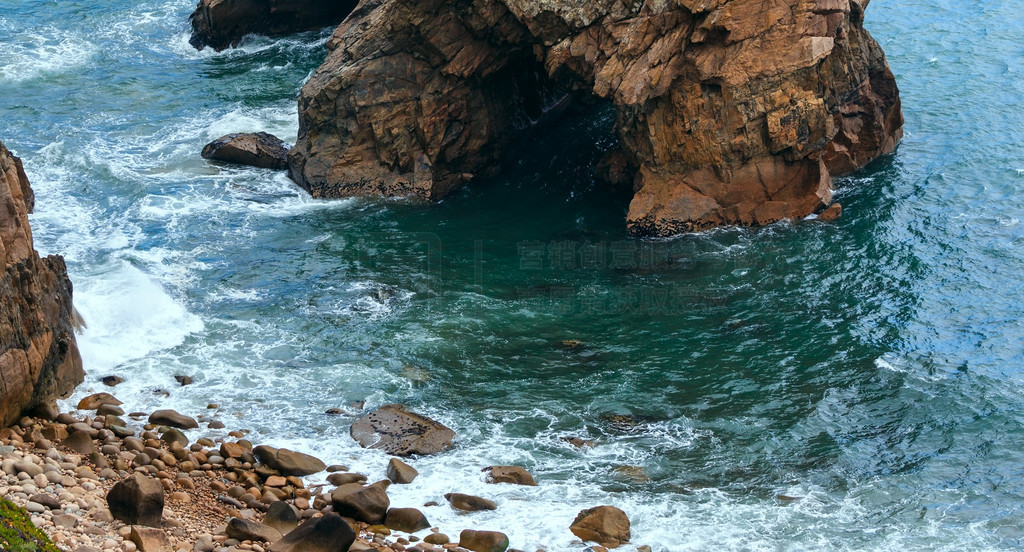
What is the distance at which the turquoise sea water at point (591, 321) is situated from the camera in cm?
2098

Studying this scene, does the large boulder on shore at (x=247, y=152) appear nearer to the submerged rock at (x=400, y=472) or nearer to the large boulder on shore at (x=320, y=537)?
the submerged rock at (x=400, y=472)

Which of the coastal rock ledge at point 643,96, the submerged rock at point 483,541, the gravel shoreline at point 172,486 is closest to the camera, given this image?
the gravel shoreline at point 172,486

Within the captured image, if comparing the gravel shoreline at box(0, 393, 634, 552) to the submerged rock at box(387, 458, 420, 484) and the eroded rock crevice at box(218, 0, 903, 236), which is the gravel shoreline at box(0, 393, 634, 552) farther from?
the eroded rock crevice at box(218, 0, 903, 236)

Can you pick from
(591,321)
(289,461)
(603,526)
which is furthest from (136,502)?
(591,321)

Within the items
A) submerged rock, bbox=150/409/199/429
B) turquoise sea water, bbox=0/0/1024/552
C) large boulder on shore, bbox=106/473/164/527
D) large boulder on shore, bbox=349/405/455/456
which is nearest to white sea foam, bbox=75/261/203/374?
turquoise sea water, bbox=0/0/1024/552

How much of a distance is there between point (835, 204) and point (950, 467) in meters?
13.5

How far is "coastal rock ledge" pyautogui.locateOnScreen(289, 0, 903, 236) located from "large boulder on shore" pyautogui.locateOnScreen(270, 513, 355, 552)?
1821 centimetres

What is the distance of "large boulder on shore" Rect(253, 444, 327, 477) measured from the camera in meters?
20.5

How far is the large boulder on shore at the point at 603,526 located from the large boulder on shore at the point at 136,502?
7.98 metres

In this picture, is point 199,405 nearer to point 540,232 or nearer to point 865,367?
point 540,232

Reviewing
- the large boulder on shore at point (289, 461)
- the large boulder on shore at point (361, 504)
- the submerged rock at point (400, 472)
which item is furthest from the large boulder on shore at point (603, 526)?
the large boulder on shore at point (289, 461)

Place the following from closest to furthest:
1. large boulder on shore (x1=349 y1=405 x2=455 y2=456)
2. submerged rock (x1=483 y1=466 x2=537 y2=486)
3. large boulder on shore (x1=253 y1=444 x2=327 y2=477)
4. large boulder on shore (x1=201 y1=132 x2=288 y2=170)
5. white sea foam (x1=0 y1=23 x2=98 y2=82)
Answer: large boulder on shore (x1=253 y1=444 x2=327 y2=477) → submerged rock (x1=483 y1=466 x2=537 y2=486) → large boulder on shore (x1=349 y1=405 x2=455 y2=456) → large boulder on shore (x1=201 y1=132 x2=288 y2=170) → white sea foam (x1=0 y1=23 x2=98 y2=82)

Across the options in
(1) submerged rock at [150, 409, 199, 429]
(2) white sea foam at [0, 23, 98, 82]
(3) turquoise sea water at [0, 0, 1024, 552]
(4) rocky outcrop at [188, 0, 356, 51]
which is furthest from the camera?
(4) rocky outcrop at [188, 0, 356, 51]

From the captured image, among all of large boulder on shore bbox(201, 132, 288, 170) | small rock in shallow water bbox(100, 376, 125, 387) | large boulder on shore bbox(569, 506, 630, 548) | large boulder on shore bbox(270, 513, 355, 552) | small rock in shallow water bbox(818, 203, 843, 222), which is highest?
large boulder on shore bbox(201, 132, 288, 170)
